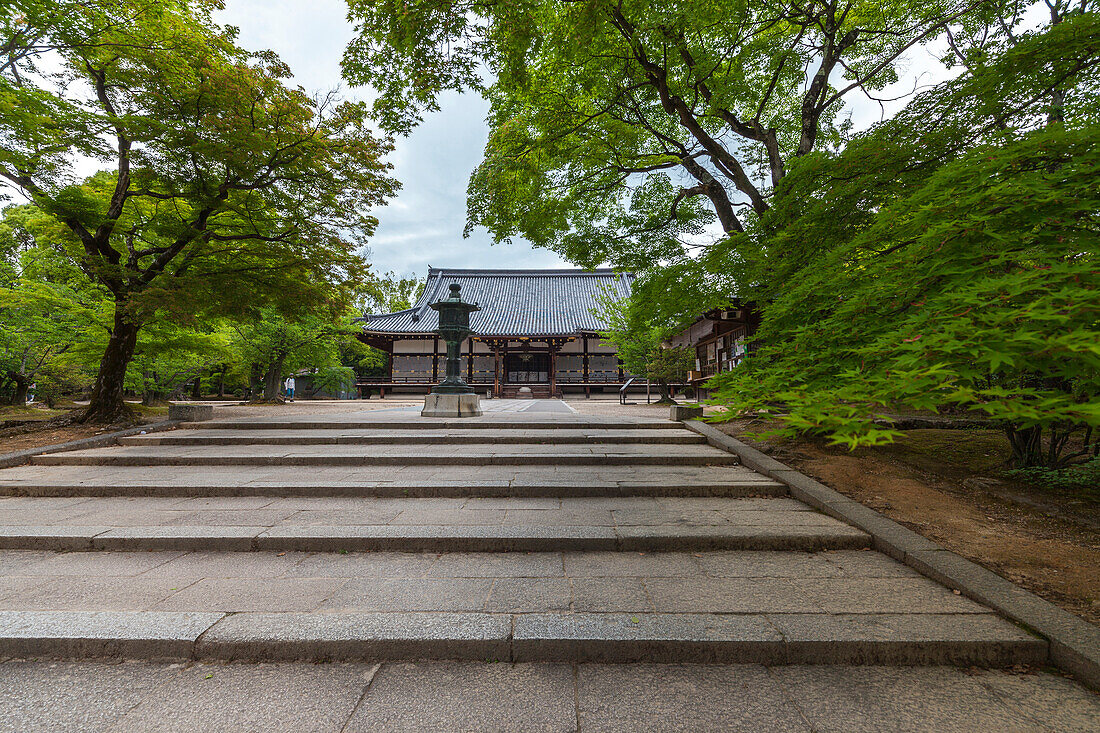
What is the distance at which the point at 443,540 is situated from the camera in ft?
10.3

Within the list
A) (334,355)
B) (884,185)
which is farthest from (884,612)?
(334,355)

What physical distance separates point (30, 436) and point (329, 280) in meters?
5.53

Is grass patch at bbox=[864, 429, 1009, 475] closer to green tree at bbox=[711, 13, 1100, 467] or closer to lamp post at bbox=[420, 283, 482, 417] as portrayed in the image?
green tree at bbox=[711, 13, 1100, 467]

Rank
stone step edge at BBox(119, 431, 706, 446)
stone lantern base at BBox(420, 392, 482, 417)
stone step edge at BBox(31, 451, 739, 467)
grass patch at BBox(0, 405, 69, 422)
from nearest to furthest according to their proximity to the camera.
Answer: stone step edge at BBox(31, 451, 739, 467) < stone step edge at BBox(119, 431, 706, 446) < stone lantern base at BBox(420, 392, 482, 417) < grass patch at BBox(0, 405, 69, 422)

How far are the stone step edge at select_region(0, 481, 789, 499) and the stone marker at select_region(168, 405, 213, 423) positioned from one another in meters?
3.84

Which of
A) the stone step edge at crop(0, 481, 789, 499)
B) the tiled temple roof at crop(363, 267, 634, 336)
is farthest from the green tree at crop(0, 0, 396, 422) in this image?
the tiled temple roof at crop(363, 267, 634, 336)

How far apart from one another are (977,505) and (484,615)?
16.4 feet

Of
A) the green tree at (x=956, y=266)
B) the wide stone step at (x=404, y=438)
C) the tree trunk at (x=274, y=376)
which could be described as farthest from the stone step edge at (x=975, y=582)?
the tree trunk at (x=274, y=376)

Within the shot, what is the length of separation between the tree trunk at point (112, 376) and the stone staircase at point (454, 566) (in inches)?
125

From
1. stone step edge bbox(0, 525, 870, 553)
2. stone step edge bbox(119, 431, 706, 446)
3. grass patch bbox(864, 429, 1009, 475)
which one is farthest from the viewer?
stone step edge bbox(119, 431, 706, 446)

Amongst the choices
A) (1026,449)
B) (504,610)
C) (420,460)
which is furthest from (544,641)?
(1026,449)

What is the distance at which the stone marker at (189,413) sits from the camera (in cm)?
800

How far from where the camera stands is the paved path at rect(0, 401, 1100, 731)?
1.71 meters

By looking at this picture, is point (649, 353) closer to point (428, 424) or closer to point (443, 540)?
point (428, 424)
